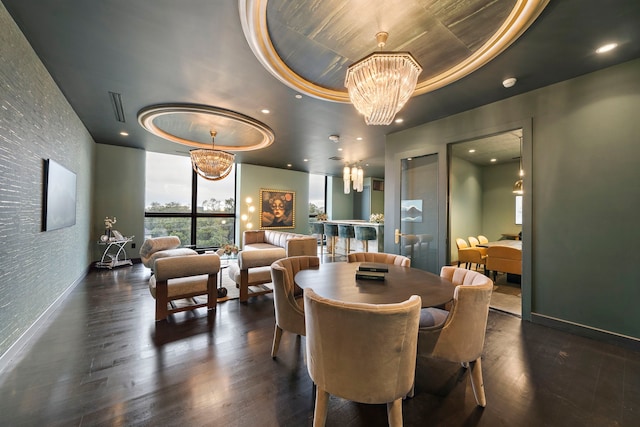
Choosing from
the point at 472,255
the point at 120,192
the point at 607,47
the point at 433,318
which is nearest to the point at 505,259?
the point at 472,255

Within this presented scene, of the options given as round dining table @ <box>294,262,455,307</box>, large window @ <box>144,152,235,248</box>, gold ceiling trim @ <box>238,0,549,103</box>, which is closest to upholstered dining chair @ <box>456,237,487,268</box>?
round dining table @ <box>294,262,455,307</box>

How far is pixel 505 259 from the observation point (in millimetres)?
4293

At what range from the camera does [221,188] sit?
26.3 ft

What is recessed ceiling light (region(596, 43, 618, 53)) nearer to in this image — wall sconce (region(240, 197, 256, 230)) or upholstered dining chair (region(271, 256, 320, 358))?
upholstered dining chair (region(271, 256, 320, 358))

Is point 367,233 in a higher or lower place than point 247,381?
higher

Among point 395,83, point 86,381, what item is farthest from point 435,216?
point 86,381

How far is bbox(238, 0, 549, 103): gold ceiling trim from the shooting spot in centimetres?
183

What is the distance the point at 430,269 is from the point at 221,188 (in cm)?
670

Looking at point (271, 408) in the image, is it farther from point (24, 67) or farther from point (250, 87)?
point (24, 67)

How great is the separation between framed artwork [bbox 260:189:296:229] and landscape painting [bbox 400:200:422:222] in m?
5.22

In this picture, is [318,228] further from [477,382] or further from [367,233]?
[477,382]

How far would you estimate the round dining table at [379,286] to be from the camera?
A: 1.62m

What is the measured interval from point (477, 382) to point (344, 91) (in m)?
3.23

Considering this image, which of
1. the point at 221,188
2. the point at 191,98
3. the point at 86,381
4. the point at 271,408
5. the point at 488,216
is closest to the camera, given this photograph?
the point at 271,408
